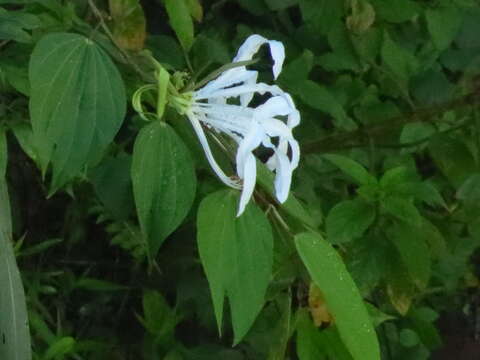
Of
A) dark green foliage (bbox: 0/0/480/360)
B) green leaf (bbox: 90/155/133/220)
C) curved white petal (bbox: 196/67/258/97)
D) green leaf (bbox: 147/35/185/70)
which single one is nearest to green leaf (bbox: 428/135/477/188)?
dark green foliage (bbox: 0/0/480/360)

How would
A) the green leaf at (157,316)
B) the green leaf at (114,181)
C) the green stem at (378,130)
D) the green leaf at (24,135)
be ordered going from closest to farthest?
the green leaf at (24,135)
the green leaf at (114,181)
the green stem at (378,130)
the green leaf at (157,316)

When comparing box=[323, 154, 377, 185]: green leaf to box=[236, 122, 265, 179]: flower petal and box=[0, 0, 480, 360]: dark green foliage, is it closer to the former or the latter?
box=[0, 0, 480, 360]: dark green foliage

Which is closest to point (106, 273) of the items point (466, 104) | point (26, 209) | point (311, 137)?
point (26, 209)

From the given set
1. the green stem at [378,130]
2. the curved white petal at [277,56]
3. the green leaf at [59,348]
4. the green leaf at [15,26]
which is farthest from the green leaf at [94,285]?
the curved white petal at [277,56]

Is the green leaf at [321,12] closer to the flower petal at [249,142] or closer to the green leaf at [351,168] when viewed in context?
the green leaf at [351,168]

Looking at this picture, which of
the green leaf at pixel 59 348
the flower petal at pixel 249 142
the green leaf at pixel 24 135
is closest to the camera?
the flower petal at pixel 249 142
